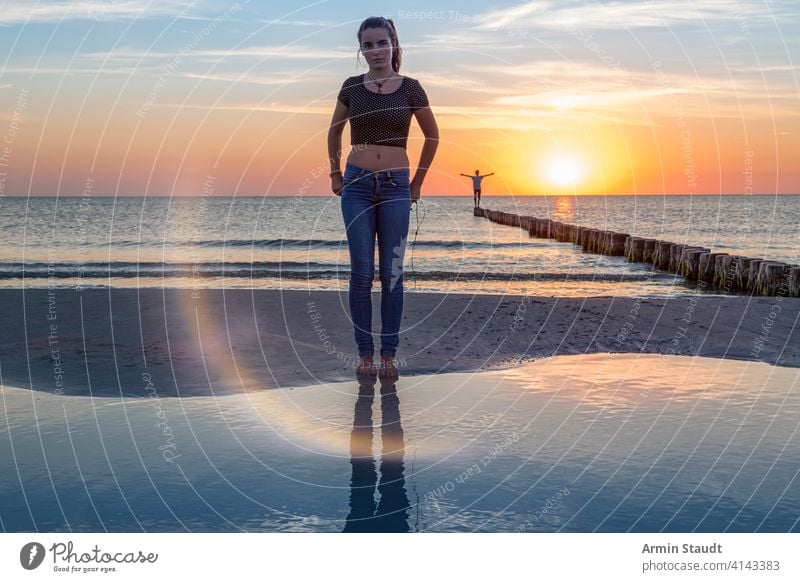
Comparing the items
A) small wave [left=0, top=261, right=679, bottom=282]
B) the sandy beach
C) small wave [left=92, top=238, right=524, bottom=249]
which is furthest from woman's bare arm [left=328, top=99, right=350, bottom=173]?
small wave [left=92, top=238, right=524, bottom=249]

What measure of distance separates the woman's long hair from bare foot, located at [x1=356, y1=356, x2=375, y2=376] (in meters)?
2.57

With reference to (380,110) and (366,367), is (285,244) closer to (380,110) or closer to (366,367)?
(366,367)

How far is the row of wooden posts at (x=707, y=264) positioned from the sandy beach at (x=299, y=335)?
878 cm

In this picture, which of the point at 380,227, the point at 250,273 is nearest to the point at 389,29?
the point at 380,227

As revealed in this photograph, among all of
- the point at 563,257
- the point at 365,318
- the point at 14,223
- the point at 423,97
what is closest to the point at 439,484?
the point at 365,318

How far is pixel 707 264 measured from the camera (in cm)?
2586

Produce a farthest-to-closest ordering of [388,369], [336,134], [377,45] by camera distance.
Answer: [388,369]
[336,134]
[377,45]

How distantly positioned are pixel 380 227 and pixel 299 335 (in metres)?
2.96

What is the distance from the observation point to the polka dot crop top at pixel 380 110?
24.4 feet

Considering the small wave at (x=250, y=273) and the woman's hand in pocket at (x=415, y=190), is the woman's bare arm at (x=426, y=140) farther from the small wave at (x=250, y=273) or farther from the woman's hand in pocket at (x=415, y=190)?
the small wave at (x=250, y=273)

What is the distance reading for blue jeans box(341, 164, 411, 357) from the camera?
7.54 m

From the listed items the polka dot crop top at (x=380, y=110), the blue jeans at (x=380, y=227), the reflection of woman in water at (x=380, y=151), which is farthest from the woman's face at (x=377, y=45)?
the blue jeans at (x=380, y=227)

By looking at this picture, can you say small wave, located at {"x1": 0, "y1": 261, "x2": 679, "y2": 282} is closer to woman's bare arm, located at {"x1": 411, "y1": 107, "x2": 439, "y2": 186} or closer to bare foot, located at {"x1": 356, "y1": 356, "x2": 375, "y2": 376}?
bare foot, located at {"x1": 356, "y1": 356, "x2": 375, "y2": 376}

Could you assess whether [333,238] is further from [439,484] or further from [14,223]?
[439,484]
